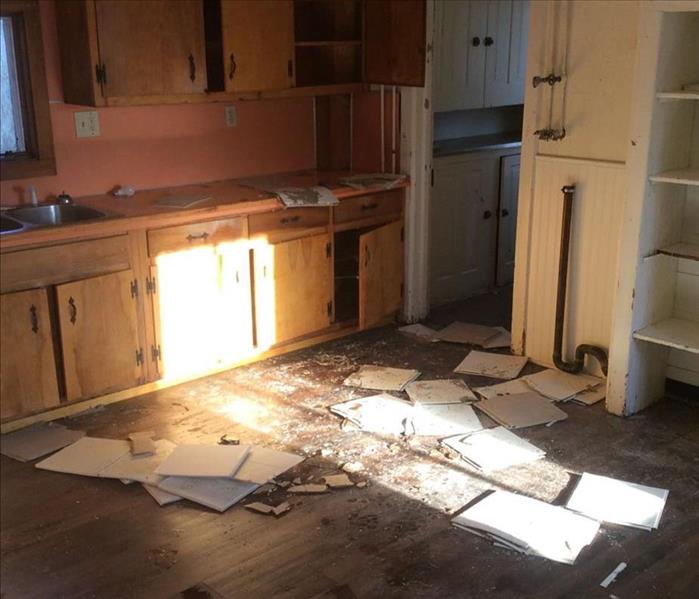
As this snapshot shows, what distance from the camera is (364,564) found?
8.68 ft

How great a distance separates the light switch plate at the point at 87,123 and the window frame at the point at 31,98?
0.16m

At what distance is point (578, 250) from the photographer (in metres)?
4.02

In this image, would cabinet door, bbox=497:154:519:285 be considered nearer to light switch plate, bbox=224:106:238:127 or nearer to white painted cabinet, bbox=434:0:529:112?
white painted cabinet, bbox=434:0:529:112

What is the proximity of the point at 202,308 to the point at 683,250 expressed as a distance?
2.17m

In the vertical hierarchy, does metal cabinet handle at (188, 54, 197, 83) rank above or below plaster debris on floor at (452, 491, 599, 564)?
above

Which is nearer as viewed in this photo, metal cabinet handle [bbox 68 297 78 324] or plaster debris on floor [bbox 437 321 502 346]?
metal cabinet handle [bbox 68 297 78 324]

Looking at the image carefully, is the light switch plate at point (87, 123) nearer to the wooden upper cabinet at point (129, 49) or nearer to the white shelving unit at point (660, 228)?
the wooden upper cabinet at point (129, 49)

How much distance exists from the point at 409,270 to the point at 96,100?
1.98 meters

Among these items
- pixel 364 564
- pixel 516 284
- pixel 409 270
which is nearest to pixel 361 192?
pixel 409 270

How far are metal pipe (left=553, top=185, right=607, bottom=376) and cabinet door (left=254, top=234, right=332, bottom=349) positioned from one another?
1196 mm

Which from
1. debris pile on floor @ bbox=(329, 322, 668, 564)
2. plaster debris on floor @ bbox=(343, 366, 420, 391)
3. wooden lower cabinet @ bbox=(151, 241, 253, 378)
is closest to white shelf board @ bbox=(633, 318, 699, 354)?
debris pile on floor @ bbox=(329, 322, 668, 564)

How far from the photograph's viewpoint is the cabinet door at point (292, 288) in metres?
4.21

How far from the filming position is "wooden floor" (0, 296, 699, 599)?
2.56 m

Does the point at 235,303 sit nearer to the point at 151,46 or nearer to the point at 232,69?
the point at 232,69
